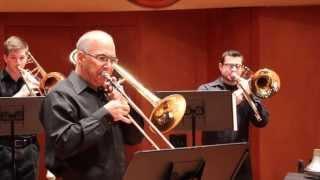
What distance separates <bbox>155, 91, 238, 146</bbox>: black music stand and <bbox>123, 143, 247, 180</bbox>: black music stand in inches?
65.0

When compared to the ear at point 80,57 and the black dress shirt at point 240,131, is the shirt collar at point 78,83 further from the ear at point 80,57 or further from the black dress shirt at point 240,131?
the black dress shirt at point 240,131

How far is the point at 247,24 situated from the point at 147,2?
1.28 meters

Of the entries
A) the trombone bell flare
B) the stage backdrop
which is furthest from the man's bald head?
the stage backdrop

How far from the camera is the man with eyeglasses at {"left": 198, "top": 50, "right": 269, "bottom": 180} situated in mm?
5117

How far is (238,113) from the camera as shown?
526 centimetres

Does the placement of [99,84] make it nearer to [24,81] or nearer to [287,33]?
[24,81]

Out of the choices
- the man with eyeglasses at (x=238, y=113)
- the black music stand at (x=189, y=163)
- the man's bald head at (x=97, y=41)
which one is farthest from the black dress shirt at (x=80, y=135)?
the man with eyeglasses at (x=238, y=113)

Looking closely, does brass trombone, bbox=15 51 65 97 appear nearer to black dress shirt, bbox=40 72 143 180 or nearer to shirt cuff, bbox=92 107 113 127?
black dress shirt, bbox=40 72 143 180

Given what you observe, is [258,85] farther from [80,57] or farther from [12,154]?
[80,57]

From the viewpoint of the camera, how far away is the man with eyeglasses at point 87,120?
3033 millimetres

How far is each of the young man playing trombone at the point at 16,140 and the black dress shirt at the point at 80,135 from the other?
183 cm

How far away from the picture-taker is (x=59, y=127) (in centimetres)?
306

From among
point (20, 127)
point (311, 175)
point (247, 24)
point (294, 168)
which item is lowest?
point (294, 168)

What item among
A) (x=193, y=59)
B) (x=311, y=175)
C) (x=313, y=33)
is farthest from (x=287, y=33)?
(x=311, y=175)
